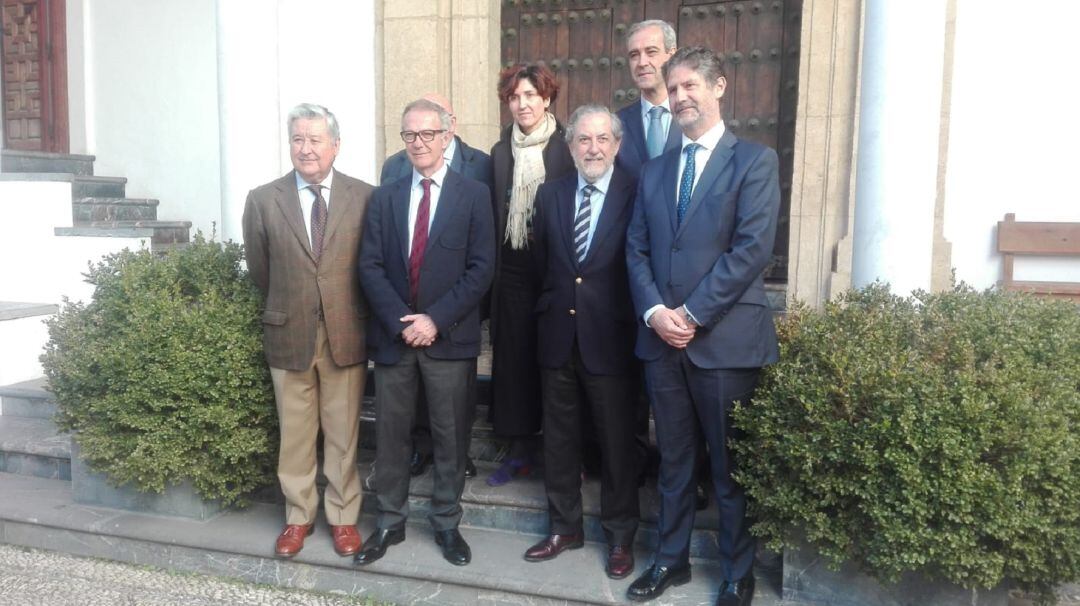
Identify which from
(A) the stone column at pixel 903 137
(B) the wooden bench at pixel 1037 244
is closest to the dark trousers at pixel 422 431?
(A) the stone column at pixel 903 137

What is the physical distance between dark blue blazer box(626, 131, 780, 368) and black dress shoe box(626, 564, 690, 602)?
83 cm

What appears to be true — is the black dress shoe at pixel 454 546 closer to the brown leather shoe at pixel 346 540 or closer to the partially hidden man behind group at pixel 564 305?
the partially hidden man behind group at pixel 564 305


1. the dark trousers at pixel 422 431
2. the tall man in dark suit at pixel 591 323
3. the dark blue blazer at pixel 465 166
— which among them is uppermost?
the dark blue blazer at pixel 465 166

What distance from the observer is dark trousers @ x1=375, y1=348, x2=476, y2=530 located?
3707 mm

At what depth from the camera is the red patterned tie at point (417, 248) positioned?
3666 millimetres

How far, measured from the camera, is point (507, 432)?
4137 millimetres

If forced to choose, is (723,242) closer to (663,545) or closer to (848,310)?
(848,310)

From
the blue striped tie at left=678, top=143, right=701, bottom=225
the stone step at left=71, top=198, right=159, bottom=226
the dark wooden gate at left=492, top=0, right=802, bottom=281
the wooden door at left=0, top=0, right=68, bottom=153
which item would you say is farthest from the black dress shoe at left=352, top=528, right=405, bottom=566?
the wooden door at left=0, top=0, right=68, bottom=153

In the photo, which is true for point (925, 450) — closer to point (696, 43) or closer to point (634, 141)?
point (634, 141)

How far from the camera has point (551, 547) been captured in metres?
3.75

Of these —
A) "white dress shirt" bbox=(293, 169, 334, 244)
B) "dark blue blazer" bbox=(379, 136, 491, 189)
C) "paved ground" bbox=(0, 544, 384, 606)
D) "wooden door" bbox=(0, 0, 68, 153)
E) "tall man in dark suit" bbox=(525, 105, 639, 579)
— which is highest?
"wooden door" bbox=(0, 0, 68, 153)

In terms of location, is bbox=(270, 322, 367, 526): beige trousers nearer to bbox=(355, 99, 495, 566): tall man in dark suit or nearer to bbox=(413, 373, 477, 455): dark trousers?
bbox=(355, 99, 495, 566): tall man in dark suit

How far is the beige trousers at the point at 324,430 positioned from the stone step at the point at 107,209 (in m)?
3.67

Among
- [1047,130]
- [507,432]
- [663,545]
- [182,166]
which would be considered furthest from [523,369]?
[182,166]
